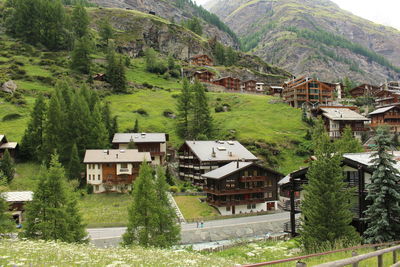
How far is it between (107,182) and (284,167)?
41087 millimetres

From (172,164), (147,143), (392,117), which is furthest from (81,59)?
(392,117)

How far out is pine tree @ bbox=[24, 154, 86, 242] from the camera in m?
32.6

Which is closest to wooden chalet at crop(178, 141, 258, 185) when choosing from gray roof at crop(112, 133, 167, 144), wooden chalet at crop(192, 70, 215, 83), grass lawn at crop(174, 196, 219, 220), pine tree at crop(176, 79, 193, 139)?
gray roof at crop(112, 133, 167, 144)

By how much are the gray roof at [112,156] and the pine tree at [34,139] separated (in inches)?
448

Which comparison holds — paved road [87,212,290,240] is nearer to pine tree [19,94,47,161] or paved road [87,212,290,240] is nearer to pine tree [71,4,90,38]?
pine tree [19,94,47,161]

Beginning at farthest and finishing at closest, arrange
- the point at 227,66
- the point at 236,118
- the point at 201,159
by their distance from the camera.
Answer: the point at 227,66 < the point at 236,118 < the point at 201,159

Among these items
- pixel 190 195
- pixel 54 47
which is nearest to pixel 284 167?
pixel 190 195

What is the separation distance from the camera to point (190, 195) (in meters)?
64.1

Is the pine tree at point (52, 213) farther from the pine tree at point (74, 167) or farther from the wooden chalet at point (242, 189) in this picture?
the pine tree at point (74, 167)

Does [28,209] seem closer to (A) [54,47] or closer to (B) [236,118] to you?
(B) [236,118]

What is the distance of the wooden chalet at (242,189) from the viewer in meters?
58.9

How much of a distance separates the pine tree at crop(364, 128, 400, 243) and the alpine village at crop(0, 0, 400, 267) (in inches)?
4.4

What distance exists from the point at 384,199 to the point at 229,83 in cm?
13718

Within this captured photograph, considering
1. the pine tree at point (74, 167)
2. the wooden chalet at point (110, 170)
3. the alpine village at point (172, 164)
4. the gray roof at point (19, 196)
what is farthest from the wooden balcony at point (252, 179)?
the gray roof at point (19, 196)
